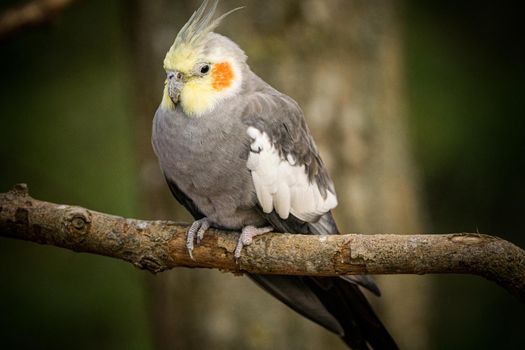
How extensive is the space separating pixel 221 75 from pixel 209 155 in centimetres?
31

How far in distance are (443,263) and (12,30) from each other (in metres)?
2.53

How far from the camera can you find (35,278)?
4.94 m

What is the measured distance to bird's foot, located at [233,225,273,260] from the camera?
241 cm

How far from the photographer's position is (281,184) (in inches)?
98.7

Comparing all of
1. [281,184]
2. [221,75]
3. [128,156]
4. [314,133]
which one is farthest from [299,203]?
[128,156]

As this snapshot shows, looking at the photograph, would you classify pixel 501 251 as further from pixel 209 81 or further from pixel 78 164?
pixel 78 164

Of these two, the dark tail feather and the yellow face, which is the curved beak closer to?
the yellow face

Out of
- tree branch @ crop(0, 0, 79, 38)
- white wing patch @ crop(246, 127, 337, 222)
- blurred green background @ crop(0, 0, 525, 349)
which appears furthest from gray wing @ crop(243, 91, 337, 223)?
blurred green background @ crop(0, 0, 525, 349)

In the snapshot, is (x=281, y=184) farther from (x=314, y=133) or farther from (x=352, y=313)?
(x=314, y=133)

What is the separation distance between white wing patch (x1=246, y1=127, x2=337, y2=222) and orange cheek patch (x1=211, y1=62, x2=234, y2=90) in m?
0.20

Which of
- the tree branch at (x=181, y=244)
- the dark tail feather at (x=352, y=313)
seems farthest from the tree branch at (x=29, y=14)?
the dark tail feather at (x=352, y=313)

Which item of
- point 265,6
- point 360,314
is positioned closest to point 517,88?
point 265,6

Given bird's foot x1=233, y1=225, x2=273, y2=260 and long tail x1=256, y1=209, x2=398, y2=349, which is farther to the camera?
long tail x1=256, y1=209, x2=398, y2=349

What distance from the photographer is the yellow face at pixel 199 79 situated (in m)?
2.26
